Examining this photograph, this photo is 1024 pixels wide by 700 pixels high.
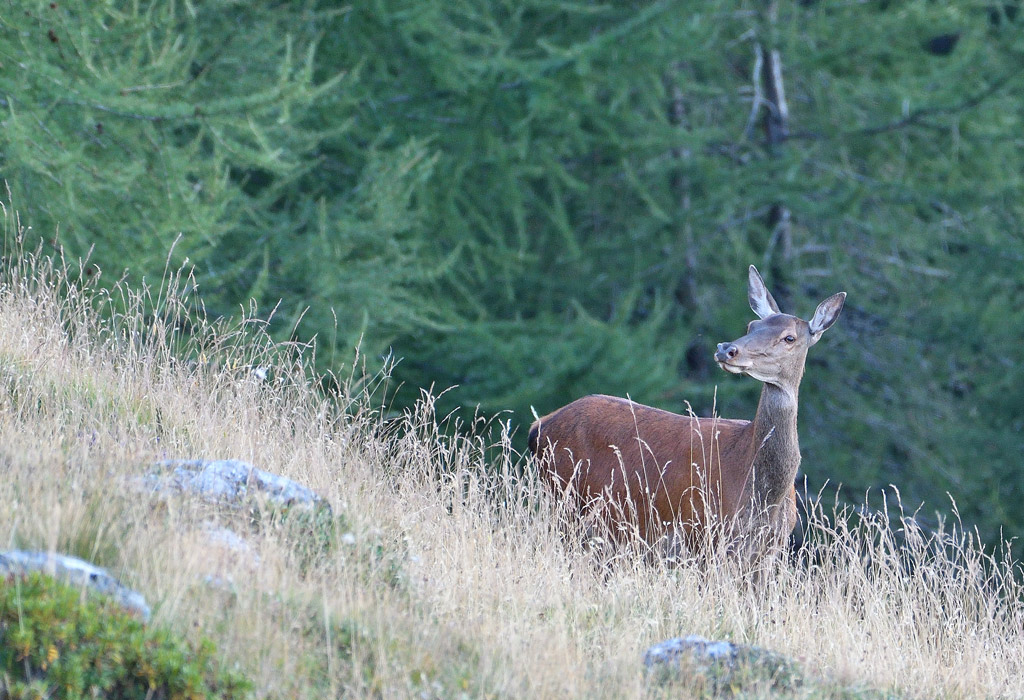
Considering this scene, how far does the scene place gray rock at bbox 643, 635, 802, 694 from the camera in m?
3.99

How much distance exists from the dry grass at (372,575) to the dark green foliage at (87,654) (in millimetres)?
145

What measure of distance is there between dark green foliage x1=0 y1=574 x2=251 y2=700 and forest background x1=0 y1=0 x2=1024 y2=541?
714 centimetres

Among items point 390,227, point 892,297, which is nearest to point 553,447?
point 390,227

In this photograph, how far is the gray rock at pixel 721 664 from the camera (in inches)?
157

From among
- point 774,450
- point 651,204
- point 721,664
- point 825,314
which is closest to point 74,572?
point 721,664

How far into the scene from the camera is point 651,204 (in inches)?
555

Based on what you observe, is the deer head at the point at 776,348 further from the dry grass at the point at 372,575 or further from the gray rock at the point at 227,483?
the gray rock at the point at 227,483

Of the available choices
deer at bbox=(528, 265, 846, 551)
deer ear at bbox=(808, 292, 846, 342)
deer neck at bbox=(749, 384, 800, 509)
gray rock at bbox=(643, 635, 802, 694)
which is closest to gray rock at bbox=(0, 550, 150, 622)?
gray rock at bbox=(643, 635, 802, 694)

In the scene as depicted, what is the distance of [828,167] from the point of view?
1467 centimetres

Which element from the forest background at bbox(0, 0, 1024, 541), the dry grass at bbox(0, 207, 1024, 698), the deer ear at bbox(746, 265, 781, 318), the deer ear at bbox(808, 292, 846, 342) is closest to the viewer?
the dry grass at bbox(0, 207, 1024, 698)

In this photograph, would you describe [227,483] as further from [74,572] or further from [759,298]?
[759,298]

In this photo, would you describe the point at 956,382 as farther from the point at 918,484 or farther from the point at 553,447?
the point at 553,447

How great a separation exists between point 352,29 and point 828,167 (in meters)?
5.88

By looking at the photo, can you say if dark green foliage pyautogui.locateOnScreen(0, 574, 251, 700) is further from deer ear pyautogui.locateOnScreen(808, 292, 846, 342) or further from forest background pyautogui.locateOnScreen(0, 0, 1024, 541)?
forest background pyautogui.locateOnScreen(0, 0, 1024, 541)
